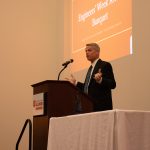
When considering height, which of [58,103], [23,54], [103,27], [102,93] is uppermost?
[103,27]

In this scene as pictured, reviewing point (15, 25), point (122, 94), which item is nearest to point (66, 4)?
point (15, 25)

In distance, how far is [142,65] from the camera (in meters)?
4.46

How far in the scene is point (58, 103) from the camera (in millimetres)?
3424

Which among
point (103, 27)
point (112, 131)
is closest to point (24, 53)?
point (103, 27)

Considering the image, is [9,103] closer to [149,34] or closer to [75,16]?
[75,16]

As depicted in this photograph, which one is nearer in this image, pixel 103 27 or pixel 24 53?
pixel 103 27

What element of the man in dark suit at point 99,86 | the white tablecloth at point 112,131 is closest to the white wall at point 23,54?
the man in dark suit at point 99,86

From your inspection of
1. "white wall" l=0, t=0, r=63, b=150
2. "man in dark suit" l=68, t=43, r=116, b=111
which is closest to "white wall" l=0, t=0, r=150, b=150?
"white wall" l=0, t=0, r=63, b=150

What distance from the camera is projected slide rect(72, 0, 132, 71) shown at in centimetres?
479

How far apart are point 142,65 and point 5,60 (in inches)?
114

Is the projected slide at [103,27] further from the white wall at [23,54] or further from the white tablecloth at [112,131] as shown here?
the white tablecloth at [112,131]

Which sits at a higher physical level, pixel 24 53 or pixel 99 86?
pixel 24 53

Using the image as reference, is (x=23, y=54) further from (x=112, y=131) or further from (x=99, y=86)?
(x=112, y=131)

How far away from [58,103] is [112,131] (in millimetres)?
1553
